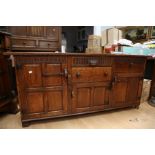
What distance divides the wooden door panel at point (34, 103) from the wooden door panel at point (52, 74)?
0.49 ft

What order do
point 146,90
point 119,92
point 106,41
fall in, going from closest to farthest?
point 119,92 → point 146,90 → point 106,41

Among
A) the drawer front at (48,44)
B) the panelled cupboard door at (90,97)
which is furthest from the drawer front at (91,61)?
the drawer front at (48,44)

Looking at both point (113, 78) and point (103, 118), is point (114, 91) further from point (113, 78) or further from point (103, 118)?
point (103, 118)

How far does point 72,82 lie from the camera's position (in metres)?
1.34

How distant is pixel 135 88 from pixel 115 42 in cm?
83

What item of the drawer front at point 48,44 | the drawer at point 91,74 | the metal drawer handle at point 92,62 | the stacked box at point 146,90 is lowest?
the stacked box at point 146,90

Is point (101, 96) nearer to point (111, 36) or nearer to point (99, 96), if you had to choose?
point (99, 96)

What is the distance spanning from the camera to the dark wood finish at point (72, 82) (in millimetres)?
1209

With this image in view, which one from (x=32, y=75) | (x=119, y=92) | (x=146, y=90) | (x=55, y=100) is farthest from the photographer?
(x=146, y=90)

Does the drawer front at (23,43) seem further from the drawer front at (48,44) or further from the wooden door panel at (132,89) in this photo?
the wooden door panel at (132,89)

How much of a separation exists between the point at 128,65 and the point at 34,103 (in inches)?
47.9

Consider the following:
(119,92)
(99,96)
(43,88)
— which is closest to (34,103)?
(43,88)
